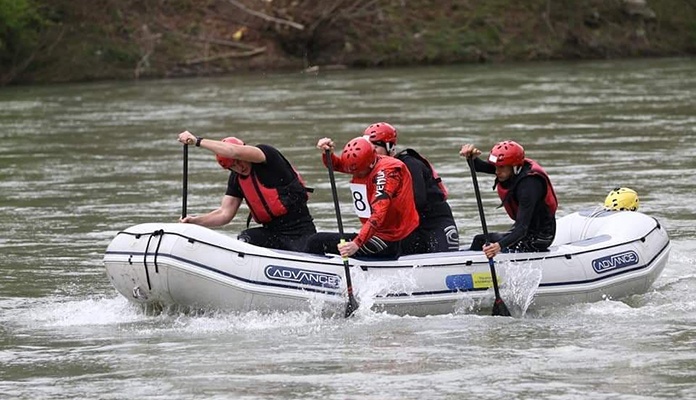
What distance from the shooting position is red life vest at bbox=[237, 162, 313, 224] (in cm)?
1090

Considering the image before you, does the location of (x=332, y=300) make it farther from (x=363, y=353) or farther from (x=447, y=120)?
(x=447, y=120)

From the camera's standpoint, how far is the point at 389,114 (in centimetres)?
2634

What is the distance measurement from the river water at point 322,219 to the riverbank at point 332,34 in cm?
262

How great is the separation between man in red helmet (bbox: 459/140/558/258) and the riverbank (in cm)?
2607

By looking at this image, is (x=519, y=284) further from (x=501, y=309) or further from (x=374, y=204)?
(x=374, y=204)

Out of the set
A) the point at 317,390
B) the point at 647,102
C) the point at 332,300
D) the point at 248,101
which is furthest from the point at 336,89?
the point at 317,390

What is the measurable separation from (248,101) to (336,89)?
2.57 metres

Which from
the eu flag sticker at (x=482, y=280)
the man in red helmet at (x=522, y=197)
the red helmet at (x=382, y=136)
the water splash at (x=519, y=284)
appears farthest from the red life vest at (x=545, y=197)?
the red helmet at (x=382, y=136)

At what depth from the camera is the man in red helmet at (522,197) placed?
35.3 ft

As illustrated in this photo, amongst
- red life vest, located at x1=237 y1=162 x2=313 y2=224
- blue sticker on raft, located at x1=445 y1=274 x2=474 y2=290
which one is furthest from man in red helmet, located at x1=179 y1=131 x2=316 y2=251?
blue sticker on raft, located at x1=445 y1=274 x2=474 y2=290

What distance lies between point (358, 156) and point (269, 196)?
788 millimetres

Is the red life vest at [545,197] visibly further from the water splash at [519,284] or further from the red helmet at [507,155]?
the water splash at [519,284]

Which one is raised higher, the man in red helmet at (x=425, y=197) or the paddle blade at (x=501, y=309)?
the man in red helmet at (x=425, y=197)

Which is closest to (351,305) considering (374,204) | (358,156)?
(374,204)
